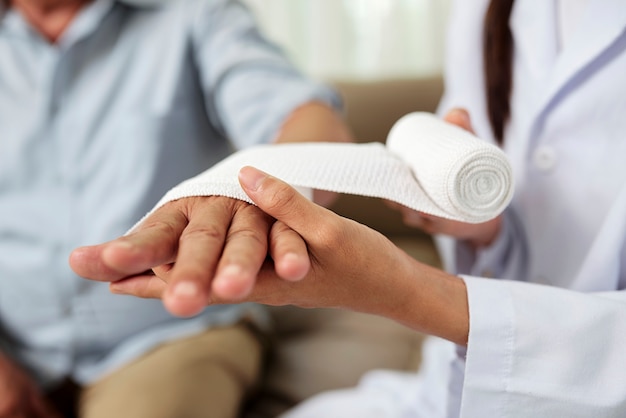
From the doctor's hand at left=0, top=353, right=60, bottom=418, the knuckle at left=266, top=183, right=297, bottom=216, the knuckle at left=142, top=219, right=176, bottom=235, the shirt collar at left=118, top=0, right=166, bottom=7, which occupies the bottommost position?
the doctor's hand at left=0, top=353, right=60, bottom=418

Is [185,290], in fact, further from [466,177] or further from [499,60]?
[499,60]

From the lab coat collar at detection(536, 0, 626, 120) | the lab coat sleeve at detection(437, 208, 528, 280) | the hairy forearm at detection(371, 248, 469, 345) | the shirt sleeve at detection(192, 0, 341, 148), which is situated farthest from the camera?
the shirt sleeve at detection(192, 0, 341, 148)

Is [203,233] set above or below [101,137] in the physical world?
above

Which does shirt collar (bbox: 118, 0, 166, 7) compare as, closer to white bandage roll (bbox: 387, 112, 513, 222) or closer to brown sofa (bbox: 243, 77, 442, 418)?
brown sofa (bbox: 243, 77, 442, 418)

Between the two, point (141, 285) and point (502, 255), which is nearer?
point (141, 285)

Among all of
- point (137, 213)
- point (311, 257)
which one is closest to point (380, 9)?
point (137, 213)

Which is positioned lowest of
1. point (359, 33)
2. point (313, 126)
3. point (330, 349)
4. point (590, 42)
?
point (330, 349)

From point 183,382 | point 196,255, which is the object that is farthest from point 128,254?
point 183,382

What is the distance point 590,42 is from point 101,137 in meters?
0.57

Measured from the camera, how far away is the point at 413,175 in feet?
1.53

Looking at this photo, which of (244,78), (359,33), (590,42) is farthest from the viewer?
(359,33)

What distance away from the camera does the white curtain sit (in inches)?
61.1

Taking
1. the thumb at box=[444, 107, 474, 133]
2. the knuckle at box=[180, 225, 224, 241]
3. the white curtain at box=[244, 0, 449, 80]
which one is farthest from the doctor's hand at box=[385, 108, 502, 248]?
the white curtain at box=[244, 0, 449, 80]

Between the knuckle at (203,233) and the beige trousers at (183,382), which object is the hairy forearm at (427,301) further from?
the beige trousers at (183,382)
